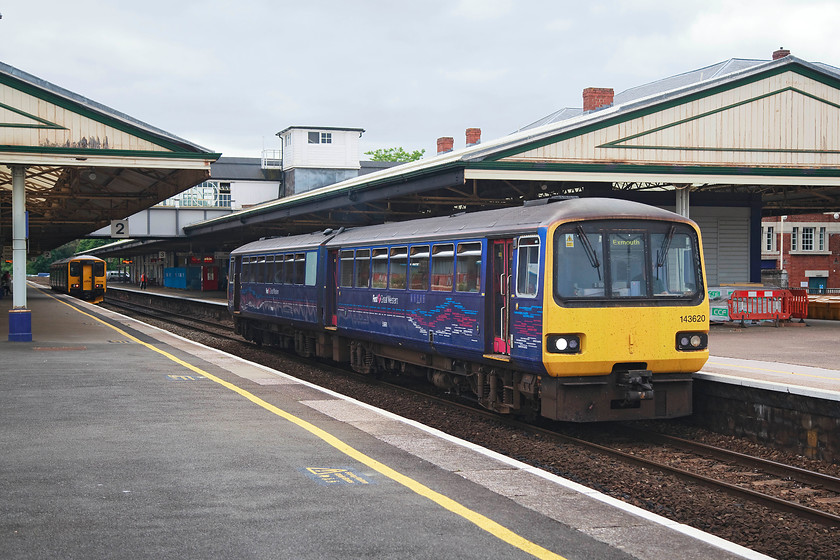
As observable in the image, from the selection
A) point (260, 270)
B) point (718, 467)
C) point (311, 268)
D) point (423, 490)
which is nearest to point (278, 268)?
point (260, 270)

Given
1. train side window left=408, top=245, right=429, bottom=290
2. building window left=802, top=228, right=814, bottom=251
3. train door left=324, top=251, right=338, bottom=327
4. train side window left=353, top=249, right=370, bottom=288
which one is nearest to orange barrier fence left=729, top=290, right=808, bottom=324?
train door left=324, top=251, right=338, bottom=327

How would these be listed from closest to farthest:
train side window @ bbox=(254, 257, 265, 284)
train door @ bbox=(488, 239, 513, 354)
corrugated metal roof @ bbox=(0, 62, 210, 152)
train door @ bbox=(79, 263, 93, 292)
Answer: train door @ bbox=(488, 239, 513, 354) < corrugated metal roof @ bbox=(0, 62, 210, 152) < train side window @ bbox=(254, 257, 265, 284) < train door @ bbox=(79, 263, 93, 292)

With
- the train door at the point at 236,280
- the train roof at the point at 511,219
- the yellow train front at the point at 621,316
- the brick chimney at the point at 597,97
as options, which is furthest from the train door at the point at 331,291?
the brick chimney at the point at 597,97

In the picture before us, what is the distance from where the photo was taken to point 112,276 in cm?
14612

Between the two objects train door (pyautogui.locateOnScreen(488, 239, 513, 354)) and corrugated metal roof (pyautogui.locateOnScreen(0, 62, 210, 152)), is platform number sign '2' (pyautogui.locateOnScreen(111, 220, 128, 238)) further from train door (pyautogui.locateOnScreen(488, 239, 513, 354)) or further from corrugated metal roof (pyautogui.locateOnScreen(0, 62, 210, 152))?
train door (pyautogui.locateOnScreen(488, 239, 513, 354))

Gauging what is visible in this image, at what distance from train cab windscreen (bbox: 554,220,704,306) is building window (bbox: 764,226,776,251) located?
48.8 m

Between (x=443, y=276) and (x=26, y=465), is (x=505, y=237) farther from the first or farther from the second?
(x=26, y=465)

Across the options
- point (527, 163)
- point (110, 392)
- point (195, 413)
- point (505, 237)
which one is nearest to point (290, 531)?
point (195, 413)

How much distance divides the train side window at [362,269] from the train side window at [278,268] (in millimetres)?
Result: 4996

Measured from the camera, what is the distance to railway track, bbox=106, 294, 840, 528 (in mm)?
8289

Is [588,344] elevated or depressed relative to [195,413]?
elevated

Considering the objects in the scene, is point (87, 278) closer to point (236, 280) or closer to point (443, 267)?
Result: point (236, 280)

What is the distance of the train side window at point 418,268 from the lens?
13609mm

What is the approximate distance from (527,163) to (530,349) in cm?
1181
